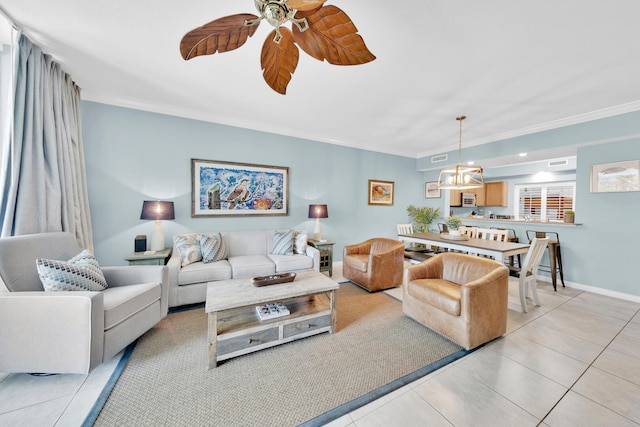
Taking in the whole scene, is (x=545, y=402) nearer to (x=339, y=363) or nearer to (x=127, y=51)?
(x=339, y=363)

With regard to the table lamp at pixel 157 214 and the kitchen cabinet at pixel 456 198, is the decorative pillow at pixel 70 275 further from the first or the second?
the kitchen cabinet at pixel 456 198

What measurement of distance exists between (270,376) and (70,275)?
176 centimetres

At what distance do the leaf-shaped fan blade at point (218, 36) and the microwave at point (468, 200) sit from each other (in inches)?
282

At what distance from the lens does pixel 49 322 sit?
150 centimetres

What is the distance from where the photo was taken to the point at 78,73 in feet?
8.21

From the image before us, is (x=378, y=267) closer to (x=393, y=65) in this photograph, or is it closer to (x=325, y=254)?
(x=325, y=254)

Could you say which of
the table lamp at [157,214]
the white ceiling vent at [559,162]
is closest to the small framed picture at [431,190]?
the white ceiling vent at [559,162]

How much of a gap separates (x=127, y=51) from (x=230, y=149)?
168cm

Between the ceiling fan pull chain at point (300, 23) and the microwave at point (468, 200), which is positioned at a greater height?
the ceiling fan pull chain at point (300, 23)

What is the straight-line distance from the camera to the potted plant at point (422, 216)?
511cm

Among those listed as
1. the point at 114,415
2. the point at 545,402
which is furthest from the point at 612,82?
the point at 114,415

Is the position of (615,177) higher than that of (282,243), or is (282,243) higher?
(615,177)

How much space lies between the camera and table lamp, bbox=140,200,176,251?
2920 mm

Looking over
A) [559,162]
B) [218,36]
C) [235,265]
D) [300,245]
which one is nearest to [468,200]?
[559,162]
